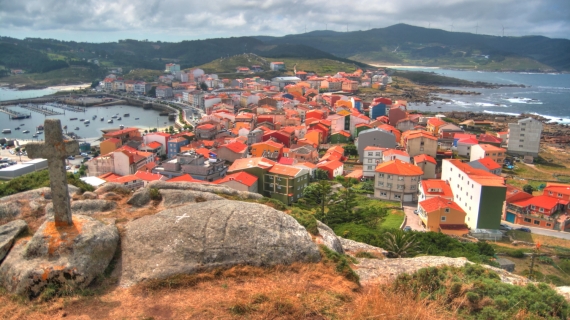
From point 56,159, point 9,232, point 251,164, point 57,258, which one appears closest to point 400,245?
point 57,258

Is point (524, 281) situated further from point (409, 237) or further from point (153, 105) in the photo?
point (153, 105)

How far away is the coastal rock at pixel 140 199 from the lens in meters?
10.5

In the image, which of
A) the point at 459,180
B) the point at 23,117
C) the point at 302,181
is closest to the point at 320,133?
the point at 302,181

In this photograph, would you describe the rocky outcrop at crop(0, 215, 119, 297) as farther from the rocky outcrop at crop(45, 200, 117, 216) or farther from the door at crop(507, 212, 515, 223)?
the door at crop(507, 212, 515, 223)

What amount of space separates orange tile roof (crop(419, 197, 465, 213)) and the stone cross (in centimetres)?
2080

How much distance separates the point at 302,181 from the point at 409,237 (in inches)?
553

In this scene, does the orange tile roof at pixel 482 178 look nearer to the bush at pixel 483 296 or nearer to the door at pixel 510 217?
the door at pixel 510 217

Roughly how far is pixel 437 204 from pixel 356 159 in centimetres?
1870

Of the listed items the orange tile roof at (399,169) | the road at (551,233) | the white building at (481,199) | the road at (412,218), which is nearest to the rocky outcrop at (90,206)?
the road at (412,218)

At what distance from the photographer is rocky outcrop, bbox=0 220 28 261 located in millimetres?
7562

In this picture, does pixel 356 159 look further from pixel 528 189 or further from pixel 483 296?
pixel 483 296

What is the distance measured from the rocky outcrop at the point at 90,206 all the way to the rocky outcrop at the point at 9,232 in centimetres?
115

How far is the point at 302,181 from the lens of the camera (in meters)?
30.2

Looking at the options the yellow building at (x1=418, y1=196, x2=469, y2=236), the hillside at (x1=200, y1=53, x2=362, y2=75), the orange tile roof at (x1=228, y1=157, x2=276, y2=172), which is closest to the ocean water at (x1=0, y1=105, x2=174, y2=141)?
the orange tile roof at (x1=228, y1=157, x2=276, y2=172)
